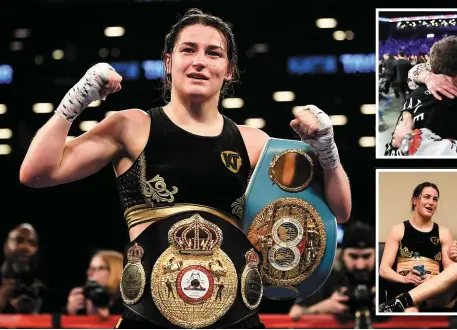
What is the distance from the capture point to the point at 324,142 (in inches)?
167

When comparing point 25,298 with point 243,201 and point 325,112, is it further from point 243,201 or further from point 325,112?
point 325,112

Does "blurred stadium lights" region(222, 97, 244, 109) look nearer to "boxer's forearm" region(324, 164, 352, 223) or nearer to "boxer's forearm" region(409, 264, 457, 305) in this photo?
"boxer's forearm" region(324, 164, 352, 223)

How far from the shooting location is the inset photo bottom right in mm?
4688

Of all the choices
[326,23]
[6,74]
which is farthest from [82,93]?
[326,23]

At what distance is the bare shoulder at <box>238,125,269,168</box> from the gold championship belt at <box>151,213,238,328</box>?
17.3 inches

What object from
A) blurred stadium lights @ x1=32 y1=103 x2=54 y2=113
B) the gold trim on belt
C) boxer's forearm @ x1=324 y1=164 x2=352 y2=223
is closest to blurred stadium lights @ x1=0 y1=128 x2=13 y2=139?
blurred stadium lights @ x1=32 y1=103 x2=54 y2=113

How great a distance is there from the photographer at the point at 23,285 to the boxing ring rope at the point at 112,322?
4 cm

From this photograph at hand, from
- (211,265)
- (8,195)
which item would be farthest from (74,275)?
(211,265)

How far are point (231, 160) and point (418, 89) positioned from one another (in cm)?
115

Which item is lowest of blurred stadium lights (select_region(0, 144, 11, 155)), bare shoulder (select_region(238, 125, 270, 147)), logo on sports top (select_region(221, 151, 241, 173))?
logo on sports top (select_region(221, 151, 241, 173))

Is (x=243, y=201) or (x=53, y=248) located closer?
(x=243, y=201)

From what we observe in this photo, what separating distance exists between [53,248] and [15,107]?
782 millimetres

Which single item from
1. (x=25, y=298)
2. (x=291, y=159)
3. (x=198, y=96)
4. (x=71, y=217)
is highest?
(x=198, y=96)

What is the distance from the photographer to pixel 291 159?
4.46 meters
